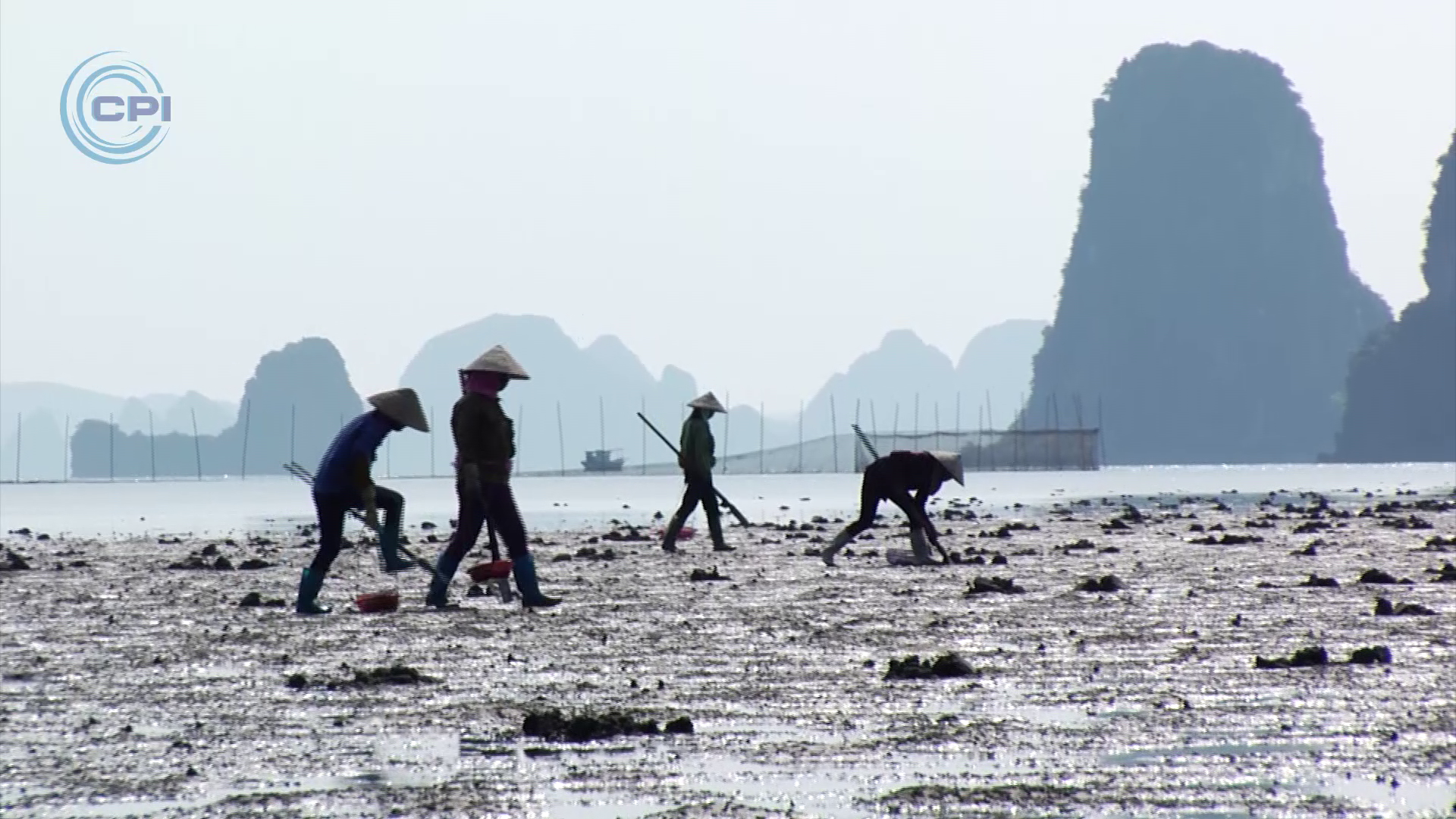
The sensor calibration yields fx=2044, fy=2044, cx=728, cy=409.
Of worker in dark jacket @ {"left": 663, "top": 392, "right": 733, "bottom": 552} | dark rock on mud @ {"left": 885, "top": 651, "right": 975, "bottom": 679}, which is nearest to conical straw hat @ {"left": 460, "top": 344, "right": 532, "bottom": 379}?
dark rock on mud @ {"left": 885, "top": 651, "right": 975, "bottom": 679}

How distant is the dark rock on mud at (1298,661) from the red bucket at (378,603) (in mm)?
8707

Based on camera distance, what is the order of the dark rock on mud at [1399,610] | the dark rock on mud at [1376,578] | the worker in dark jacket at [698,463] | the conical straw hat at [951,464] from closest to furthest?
the dark rock on mud at [1399,610] → the dark rock on mud at [1376,578] → the conical straw hat at [951,464] → the worker in dark jacket at [698,463]

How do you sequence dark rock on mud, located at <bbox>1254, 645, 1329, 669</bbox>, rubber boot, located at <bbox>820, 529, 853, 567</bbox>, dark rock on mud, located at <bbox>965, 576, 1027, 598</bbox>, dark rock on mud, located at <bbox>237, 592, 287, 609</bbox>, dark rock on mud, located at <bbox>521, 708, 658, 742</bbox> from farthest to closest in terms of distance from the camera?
rubber boot, located at <bbox>820, 529, 853, 567</bbox> < dark rock on mud, located at <bbox>965, 576, 1027, 598</bbox> < dark rock on mud, located at <bbox>237, 592, 287, 609</bbox> < dark rock on mud, located at <bbox>1254, 645, 1329, 669</bbox> < dark rock on mud, located at <bbox>521, 708, 658, 742</bbox>

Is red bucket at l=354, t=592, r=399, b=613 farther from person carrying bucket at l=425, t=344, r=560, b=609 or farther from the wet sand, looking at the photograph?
person carrying bucket at l=425, t=344, r=560, b=609

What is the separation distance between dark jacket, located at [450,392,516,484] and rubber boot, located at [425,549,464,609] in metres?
0.94

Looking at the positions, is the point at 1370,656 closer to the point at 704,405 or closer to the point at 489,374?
the point at 489,374

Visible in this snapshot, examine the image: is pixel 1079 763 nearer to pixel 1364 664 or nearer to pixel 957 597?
pixel 1364 664

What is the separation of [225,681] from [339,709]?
189cm

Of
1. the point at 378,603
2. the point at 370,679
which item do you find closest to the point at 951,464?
the point at 378,603

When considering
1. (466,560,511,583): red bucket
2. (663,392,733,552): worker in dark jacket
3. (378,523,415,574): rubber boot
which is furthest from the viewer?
(663,392,733,552): worker in dark jacket

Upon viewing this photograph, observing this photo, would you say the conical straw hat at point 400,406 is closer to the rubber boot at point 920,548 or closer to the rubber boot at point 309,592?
the rubber boot at point 309,592

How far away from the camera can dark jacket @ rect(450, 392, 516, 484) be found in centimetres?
1919

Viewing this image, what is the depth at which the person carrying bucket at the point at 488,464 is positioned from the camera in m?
19.2

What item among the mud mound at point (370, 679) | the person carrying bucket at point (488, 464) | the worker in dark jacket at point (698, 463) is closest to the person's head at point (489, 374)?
the person carrying bucket at point (488, 464)
